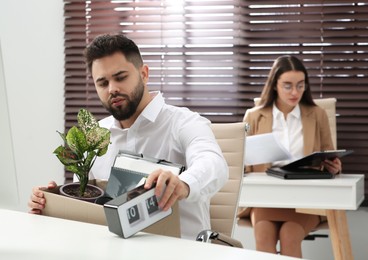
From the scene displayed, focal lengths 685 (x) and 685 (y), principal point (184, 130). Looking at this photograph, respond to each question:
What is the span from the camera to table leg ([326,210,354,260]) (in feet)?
11.2

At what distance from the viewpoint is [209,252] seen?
1.26 meters

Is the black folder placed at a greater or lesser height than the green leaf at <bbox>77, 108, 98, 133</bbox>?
lesser

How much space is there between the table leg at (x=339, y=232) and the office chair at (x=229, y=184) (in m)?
1.24

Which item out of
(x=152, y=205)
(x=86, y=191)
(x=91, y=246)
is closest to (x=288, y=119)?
(x=86, y=191)

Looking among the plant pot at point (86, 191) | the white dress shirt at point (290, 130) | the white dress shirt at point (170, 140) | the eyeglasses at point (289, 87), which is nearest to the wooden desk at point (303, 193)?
the white dress shirt at point (290, 130)

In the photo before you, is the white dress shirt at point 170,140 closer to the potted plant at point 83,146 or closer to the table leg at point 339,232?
the potted plant at point 83,146

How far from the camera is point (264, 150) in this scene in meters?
3.29

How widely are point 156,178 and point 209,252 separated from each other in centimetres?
23

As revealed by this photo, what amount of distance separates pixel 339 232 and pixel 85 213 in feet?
7.09

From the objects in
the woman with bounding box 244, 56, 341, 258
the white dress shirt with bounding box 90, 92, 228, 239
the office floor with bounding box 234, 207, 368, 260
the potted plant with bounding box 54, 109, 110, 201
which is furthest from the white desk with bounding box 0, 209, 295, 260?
the office floor with bounding box 234, 207, 368, 260

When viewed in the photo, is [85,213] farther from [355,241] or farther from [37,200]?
[355,241]

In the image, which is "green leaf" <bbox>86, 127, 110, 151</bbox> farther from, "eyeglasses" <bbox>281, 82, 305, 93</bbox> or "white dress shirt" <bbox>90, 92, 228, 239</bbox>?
"eyeglasses" <bbox>281, 82, 305, 93</bbox>

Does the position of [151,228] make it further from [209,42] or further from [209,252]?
[209,42]

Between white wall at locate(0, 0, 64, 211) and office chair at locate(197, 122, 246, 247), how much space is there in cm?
251
